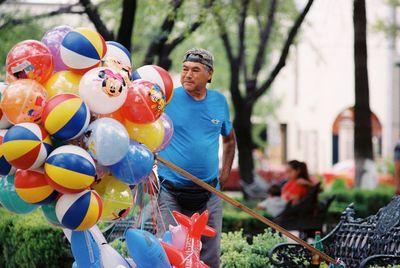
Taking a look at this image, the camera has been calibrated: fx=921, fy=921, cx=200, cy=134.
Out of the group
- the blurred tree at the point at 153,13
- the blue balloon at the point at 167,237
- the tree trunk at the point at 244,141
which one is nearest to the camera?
the blue balloon at the point at 167,237

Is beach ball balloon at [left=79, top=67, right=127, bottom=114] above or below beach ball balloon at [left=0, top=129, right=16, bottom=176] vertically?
above

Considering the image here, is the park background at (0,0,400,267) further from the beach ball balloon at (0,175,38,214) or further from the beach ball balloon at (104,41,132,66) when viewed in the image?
the beach ball balloon at (0,175,38,214)

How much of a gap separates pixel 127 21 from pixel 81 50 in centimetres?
687

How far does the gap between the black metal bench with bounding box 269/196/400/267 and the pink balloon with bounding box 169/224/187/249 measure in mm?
1376

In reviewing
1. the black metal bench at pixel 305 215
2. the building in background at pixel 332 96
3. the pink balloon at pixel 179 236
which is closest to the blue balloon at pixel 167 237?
the pink balloon at pixel 179 236

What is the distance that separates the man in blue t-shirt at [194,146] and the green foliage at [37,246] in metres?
2.05

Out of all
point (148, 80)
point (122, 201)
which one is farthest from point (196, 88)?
point (122, 201)

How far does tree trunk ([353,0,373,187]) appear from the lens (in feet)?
45.7

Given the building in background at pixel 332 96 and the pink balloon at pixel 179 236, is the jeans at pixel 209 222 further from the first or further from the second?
the building in background at pixel 332 96

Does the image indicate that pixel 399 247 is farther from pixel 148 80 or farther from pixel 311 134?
pixel 311 134

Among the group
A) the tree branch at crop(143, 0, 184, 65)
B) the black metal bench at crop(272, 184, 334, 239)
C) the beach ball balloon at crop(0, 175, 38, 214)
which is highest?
the tree branch at crop(143, 0, 184, 65)

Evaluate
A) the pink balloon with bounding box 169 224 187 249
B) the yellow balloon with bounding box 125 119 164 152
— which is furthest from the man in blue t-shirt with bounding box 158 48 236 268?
the yellow balloon with bounding box 125 119 164 152

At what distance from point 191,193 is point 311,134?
135ft

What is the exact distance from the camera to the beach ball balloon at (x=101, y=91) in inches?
198
